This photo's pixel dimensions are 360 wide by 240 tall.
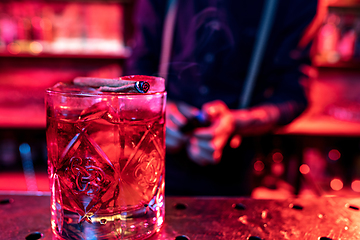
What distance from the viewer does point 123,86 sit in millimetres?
353

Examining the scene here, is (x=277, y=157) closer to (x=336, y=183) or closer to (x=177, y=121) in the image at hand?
(x=336, y=183)

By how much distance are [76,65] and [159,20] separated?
1.64 metres

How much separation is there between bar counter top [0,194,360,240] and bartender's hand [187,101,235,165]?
36 cm

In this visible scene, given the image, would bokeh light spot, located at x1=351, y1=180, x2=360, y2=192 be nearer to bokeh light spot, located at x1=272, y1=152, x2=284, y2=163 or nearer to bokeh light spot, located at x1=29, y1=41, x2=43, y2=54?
bokeh light spot, located at x1=272, y1=152, x2=284, y2=163

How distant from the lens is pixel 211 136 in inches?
35.9

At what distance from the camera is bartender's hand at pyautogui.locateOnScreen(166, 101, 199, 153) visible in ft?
3.15

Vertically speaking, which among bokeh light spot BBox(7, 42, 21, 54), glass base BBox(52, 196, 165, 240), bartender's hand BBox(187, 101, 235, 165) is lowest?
bartender's hand BBox(187, 101, 235, 165)

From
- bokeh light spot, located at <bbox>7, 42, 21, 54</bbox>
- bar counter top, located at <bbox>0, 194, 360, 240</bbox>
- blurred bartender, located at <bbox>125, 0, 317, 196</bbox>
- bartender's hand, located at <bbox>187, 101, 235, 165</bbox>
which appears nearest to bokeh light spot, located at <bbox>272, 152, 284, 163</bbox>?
blurred bartender, located at <bbox>125, 0, 317, 196</bbox>

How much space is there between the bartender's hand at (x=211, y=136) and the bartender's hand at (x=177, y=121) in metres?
0.04

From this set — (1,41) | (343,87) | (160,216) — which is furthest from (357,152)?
(1,41)

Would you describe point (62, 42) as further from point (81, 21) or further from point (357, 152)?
point (357, 152)

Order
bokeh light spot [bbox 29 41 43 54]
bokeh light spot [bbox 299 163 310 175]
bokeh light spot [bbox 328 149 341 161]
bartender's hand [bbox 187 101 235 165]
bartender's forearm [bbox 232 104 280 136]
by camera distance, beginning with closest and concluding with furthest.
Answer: bartender's hand [bbox 187 101 235 165], bartender's forearm [bbox 232 104 280 136], bokeh light spot [bbox 299 163 310 175], bokeh light spot [bbox 29 41 43 54], bokeh light spot [bbox 328 149 341 161]

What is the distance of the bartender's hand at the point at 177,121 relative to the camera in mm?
961

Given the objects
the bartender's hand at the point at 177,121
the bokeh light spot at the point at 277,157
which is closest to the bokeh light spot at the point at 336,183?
the bokeh light spot at the point at 277,157
